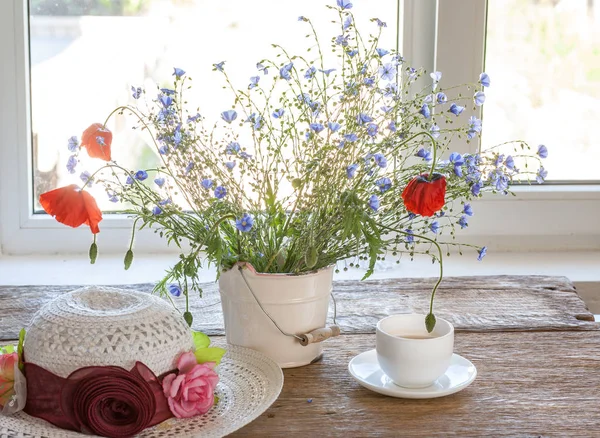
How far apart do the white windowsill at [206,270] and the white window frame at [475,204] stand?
33 mm

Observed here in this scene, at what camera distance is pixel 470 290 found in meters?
1.35

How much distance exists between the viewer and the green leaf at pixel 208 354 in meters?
0.87

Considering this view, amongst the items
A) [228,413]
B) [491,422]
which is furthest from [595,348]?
[228,413]

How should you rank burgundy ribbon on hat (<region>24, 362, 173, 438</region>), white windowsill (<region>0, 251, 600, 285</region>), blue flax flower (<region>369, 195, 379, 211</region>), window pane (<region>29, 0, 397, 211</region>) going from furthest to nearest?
window pane (<region>29, 0, 397, 211</region>)
white windowsill (<region>0, 251, 600, 285</region>)
blue flax flower (<region>369, 195, 379, 211</region>)
burgundy ribbon on hat (<region>24, 362, 173, 438</region>)

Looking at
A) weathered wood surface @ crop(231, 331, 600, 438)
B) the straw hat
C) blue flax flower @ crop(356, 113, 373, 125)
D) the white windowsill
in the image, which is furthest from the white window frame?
the straw hat

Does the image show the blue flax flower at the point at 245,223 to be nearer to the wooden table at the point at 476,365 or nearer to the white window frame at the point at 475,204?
the wooden table at the point at 476,365

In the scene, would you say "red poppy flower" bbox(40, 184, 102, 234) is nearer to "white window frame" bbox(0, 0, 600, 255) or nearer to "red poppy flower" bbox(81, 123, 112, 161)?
"red poppy flower" bbox(81, 123, 112, 161)

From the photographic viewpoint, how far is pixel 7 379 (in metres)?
0.83

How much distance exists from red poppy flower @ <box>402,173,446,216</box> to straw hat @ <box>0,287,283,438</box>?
0.79 feet

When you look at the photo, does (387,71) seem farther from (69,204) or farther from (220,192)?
(69,204)

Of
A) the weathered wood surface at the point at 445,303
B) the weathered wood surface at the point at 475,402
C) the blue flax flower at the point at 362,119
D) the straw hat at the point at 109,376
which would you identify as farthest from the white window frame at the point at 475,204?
the straw hat at the point at 109,376

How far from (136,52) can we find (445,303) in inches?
33.1

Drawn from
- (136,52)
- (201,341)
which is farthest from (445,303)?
(136,52)

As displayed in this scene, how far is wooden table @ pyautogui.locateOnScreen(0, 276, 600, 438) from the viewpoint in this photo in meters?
0.86
